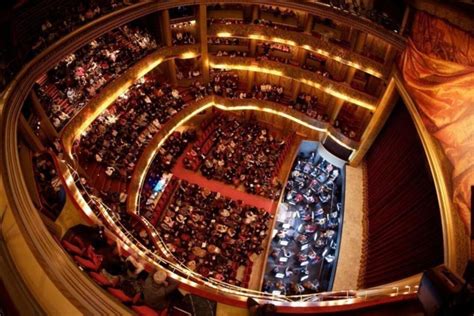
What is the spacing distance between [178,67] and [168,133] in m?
5.45

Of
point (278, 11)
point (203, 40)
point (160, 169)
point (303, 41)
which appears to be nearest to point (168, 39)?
point (203, 40)

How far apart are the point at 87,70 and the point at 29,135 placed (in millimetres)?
5795

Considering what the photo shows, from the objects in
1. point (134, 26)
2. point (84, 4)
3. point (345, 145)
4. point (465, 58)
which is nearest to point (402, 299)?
point (465, 58)

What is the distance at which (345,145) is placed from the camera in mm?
21641

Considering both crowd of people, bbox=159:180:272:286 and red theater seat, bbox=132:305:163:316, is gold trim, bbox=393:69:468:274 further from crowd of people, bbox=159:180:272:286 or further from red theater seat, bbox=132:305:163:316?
red theater seat, bbox=132:305:163:316

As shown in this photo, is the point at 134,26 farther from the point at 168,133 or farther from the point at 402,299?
the point at 402,299

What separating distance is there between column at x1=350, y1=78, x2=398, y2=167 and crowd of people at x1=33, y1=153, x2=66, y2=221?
14483 millimetres

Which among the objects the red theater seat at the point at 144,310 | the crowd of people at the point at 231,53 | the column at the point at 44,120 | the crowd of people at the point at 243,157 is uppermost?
the crowd of people at the point at 231,53

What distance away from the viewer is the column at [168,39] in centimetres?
1952

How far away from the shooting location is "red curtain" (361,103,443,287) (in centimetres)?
1439

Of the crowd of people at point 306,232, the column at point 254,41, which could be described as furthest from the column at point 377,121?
the column at point 254,41

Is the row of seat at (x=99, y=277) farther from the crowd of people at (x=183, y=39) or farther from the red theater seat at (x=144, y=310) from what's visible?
the crowd of people at (x=183, y=39)

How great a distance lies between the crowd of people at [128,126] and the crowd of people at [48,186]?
459 centimetres

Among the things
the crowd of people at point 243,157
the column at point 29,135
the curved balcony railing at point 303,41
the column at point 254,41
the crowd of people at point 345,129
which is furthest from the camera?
the crowd of people at point 345,129
